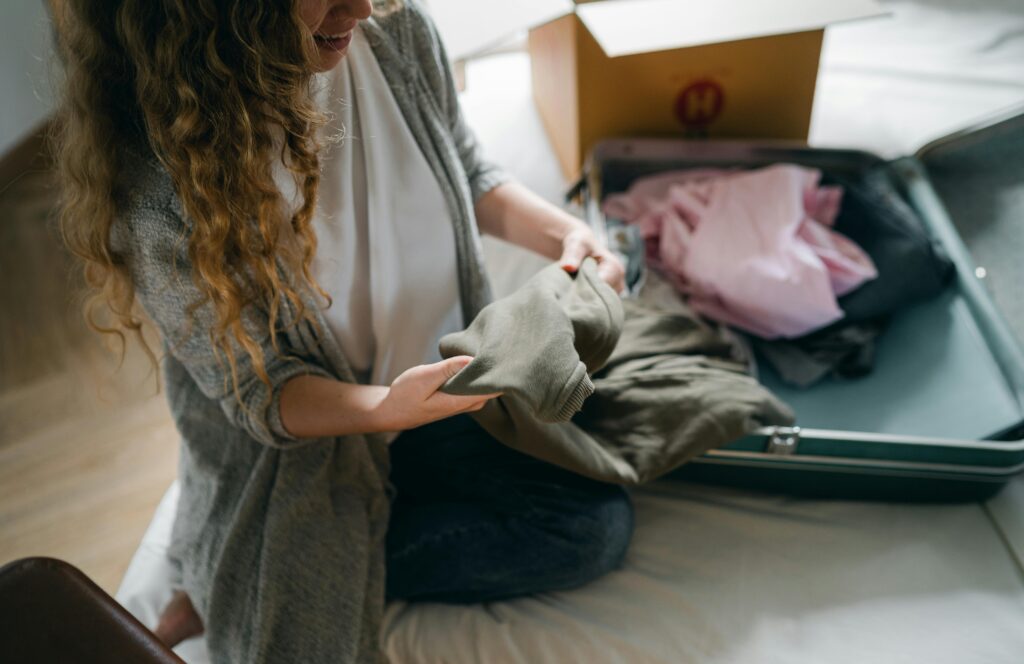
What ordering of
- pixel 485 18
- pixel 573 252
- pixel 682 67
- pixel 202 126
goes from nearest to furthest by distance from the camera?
pixel 202 126 < pixel 573 252 < pixel 485 18 < pixel 682 67

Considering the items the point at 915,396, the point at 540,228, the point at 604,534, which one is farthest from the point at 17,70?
the point at 915,396

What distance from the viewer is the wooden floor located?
3.68 ft

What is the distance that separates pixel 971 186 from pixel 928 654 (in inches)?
29.1

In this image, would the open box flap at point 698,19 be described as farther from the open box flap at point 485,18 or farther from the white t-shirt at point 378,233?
the white t-shirt at point 378,233

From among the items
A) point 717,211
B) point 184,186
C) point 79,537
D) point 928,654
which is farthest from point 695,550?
point 79,537

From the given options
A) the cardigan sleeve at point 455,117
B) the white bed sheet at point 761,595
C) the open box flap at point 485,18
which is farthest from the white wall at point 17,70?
the white bed sheet at point 761,595

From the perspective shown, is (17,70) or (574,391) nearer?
(574,391)

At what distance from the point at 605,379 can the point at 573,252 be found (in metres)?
0.17

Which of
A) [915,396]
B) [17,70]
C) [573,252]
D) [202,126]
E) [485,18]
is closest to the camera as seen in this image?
[202,126]

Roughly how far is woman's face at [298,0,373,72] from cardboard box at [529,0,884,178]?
546 millimetres

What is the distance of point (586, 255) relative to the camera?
81 centimetres

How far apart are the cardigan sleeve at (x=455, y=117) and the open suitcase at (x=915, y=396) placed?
0.30 metres

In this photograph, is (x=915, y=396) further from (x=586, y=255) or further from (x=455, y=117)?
(x=455, y=117)

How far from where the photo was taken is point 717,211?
3.76 feet
